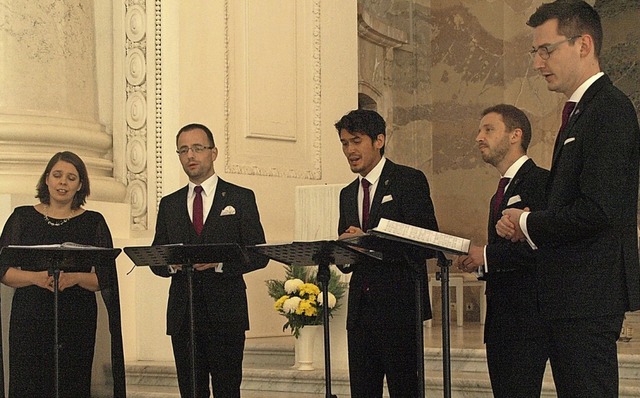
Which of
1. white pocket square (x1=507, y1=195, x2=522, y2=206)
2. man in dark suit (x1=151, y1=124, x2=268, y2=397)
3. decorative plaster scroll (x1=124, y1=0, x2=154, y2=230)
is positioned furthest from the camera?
decorative plaster scroll (x1=124, y1=0, x2=154, y2=230)

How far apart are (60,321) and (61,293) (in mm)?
162

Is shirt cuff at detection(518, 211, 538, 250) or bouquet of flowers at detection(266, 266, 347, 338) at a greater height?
shirt cuff at detection(518, 211, 538, 250)

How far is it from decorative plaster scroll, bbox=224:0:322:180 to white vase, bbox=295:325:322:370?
2164 millimetres

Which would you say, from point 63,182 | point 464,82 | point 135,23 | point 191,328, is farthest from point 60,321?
point 464,82

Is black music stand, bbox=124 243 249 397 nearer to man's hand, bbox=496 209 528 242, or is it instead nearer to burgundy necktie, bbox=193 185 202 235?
burgundy necktie, bbox=193 185 202 235

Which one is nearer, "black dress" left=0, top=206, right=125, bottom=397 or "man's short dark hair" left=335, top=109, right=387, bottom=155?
"man's short dark hair" left=335, top=109, right=387, bottom=155

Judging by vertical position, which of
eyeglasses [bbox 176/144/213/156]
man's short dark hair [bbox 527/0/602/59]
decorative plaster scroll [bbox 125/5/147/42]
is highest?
decorative plaster scroll [bbox 125/5/147/42]

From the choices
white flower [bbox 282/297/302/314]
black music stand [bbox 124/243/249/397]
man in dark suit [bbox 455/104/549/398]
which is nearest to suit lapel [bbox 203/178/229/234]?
black music stand [bbox 124/243/249/397]

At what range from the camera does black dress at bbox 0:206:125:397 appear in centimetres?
603

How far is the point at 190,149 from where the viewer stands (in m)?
5.79

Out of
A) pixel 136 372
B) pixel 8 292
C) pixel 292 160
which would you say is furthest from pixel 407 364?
pixel 292 160

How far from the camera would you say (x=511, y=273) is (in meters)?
4.73

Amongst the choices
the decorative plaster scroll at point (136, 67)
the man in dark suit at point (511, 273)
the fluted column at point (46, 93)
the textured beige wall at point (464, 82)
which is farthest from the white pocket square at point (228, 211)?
the textured beige wall at point (464, 82)

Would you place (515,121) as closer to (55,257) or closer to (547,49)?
(547,49)
